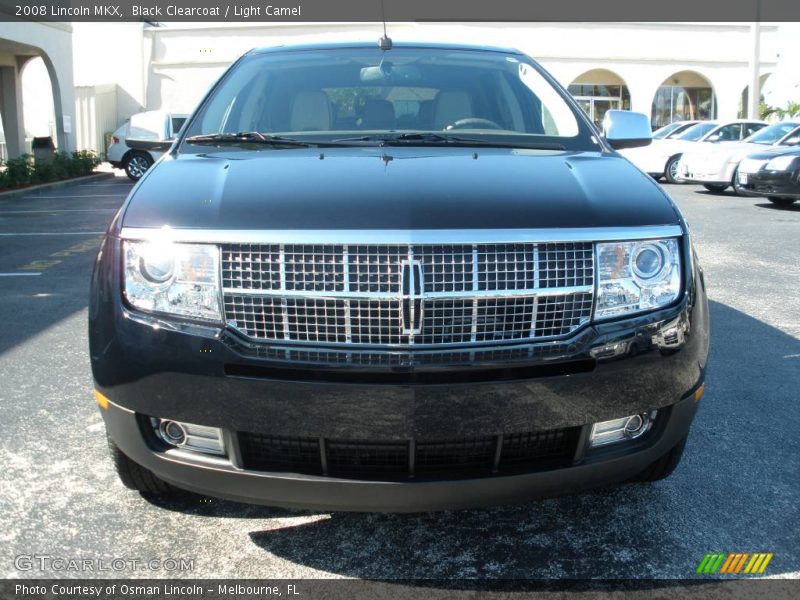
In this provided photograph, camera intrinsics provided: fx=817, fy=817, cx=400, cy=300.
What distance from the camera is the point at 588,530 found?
2760 millimetres

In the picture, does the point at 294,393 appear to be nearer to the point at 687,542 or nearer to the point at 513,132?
the point at 687,542

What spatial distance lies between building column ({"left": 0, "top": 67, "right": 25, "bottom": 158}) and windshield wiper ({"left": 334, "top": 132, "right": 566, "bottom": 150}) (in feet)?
69.7

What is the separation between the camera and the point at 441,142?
3166 millimetres

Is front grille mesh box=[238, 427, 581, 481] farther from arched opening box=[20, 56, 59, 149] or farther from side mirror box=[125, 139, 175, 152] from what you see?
arched opening box=[20, 56, 59, 149]

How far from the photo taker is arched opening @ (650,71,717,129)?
31438 millimetres

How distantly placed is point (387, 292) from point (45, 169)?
17.6m

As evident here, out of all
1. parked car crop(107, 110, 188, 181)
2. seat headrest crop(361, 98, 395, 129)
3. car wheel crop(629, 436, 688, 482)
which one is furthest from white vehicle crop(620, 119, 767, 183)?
car wheel crop(629, 436, 688, 482)

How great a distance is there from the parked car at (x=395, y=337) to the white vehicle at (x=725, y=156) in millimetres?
14209

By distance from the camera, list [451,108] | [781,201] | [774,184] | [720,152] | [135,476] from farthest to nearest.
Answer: [720,152] → [781,201] → [774,184] → [451,108] → [135,476]

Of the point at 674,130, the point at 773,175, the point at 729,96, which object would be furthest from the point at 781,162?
the point at 729,96

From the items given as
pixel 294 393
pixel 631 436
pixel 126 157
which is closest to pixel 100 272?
pixel 294 393

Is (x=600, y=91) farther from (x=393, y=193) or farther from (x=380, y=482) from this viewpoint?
(x=380, y=482)

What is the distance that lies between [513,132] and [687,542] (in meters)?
1.81

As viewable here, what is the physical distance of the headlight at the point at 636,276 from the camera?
2.34m
